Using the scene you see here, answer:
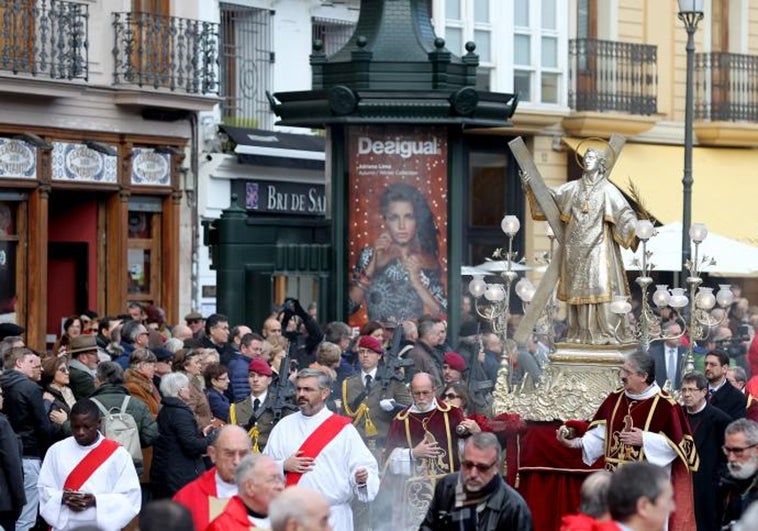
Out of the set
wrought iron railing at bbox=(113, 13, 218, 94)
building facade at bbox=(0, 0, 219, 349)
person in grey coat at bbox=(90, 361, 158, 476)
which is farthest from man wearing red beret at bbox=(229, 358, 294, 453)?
wrought iron railing at bbox=(113, 13, 218, 94)

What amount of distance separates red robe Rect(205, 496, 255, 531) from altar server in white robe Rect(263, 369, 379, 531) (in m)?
2.49

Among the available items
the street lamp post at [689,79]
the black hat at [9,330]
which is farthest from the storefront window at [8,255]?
the black hat at [9,330]

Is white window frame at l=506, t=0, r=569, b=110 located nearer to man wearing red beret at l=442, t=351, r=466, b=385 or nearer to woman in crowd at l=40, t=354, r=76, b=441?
man wearing red beret at l=442, t=351, r=466, b=385

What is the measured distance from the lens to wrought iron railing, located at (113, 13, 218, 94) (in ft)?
92.1

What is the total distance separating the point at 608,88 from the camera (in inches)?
1334

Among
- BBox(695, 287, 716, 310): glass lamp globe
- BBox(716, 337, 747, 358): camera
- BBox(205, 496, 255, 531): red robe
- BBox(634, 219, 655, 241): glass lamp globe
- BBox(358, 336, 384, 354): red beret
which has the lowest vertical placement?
BBox(205, 496, 255, 531): red robe

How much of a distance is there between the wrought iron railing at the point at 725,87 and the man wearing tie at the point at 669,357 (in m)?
15.1

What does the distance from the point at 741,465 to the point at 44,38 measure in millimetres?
16003

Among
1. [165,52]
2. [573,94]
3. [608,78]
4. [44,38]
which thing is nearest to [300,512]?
[44,38]

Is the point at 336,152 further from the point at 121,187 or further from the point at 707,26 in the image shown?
the point at 707,26

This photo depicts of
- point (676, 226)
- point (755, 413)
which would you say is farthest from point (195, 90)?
point (755, 413)

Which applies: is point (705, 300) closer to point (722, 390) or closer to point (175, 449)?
point (722, 390)

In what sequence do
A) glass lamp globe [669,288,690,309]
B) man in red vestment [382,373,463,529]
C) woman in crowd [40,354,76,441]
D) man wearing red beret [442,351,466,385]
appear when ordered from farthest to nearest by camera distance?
man wearing red beret [442,351,466,385], glass lamp globe [669,288,690,309], woman in crowd [40,354,76,441], man in red vestment [382,373,463,529]

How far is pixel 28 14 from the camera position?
86.8 ft
